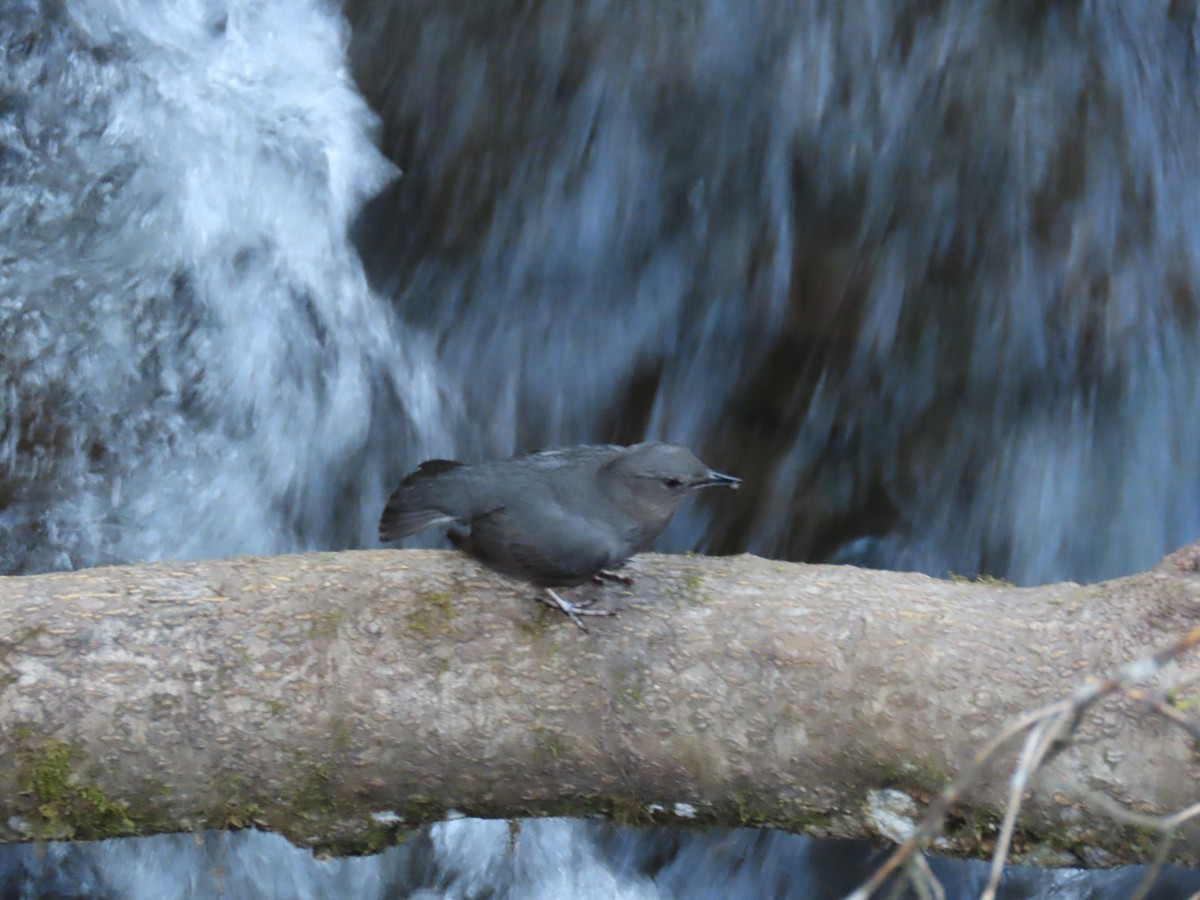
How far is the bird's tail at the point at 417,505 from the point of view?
329cm

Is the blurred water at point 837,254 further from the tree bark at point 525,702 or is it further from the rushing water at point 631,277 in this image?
the tree bark at point 525,702

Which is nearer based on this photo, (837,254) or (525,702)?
(525,702)

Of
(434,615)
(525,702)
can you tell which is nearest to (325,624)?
(434,615)

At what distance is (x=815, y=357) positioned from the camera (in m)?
5.95

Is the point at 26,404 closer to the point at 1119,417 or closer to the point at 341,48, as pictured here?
the point at 341,48

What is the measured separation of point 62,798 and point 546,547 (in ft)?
4.47

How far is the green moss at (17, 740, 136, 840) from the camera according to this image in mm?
2777

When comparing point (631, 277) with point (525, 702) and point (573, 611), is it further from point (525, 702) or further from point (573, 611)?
point (525, 702)

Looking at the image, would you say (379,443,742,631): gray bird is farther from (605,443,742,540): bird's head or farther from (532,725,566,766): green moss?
(532,725,566,766): green moss

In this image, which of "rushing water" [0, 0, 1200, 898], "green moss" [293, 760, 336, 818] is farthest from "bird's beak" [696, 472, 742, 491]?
"rushing water" [0, 0, 1200, 898]

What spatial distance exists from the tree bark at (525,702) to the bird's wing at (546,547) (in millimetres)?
125

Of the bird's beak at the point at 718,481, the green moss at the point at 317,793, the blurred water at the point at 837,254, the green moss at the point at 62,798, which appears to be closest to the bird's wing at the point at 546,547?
the bird's beak at the point at 718,481

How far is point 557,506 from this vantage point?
315cm

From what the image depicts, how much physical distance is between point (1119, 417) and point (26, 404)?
5395 millimetres
